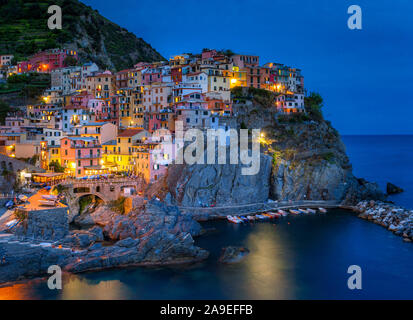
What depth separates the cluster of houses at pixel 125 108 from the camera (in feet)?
153

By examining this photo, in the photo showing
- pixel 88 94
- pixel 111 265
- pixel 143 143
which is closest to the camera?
pixel 111 265

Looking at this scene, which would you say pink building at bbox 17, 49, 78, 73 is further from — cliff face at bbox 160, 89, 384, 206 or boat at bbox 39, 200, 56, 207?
boat at bbox 39, 200, 56, 207

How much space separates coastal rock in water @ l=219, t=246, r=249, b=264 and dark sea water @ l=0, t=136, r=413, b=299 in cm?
60

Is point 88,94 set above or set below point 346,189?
above

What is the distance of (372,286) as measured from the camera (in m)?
28.0

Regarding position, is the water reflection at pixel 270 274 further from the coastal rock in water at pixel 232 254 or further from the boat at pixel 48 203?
the boat at pixel 48 203

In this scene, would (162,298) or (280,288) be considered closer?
(162,298)

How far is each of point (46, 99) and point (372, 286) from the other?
5498cm

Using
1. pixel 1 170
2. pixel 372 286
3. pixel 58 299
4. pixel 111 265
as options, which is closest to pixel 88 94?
pixel 1 170

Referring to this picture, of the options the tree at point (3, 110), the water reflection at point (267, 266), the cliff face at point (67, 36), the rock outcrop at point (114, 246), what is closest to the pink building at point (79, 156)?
the rock outcrop at point (114, 246)

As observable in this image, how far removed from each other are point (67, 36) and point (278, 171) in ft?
194

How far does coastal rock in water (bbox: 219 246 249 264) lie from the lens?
104 ft

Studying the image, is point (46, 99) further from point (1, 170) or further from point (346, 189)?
point (346, 189)

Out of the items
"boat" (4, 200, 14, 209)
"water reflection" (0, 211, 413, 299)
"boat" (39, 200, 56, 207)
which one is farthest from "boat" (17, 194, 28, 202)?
"water reflection" (0, 211, 413, 299)
